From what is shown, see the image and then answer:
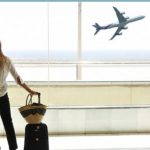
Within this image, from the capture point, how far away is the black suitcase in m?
6.21

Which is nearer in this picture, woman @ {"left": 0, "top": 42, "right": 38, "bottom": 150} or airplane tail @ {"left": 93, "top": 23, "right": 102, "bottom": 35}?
woman @ {"left": 0, "top": 42, "right": 38, "bottom": 150}

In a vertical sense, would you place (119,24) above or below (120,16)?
below

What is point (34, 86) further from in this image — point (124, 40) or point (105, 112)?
point (124, 40)

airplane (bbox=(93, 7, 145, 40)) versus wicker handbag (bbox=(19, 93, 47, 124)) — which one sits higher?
airplane (bbox=(93, 7, 145, 40))

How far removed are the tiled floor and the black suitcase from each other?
0.74 m

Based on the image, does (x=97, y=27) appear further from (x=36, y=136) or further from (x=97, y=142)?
(x=36, y=136)

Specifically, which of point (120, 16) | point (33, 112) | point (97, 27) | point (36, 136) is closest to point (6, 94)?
point (33, 112)

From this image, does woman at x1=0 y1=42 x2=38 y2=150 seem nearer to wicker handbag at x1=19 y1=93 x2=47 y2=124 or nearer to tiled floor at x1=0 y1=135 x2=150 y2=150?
wicker handbag at x1=19 y1=93 x2=47 y2=124

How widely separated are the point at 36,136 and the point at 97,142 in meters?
1.69

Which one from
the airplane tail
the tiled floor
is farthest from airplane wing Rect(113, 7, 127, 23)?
the tiled floor

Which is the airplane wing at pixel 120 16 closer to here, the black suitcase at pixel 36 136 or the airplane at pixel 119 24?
the airplane at pixel 119 24

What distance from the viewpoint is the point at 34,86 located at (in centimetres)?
894

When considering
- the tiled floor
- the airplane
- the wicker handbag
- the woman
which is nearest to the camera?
the woman

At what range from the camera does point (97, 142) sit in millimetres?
7617
